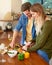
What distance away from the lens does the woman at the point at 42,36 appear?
2322 millimetres

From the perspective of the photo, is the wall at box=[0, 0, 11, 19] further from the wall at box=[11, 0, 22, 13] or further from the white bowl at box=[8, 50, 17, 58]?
the white bowl at box=[8, 50, 17, 58]

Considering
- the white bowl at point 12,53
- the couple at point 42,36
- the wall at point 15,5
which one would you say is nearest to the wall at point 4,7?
the wall at point 15,5

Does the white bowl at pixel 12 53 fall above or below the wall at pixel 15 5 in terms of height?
below

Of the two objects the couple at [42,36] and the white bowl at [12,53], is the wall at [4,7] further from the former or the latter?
the white bowl at [12,53]

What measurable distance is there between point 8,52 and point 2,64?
0.98ft

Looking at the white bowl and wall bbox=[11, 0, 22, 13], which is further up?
wall bbox=[11, 0, 22, 13]

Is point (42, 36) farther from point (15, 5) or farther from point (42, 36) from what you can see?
point (15, 5)

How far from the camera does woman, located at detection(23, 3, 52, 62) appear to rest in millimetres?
2322

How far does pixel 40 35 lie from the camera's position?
94.0 inches

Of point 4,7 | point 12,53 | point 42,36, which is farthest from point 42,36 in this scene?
point 4,7

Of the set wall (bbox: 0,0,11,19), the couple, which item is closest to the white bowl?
the couple

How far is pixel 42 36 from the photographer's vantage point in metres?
2.34

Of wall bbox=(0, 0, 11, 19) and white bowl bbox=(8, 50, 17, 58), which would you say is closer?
white bowl bbox=(8, 50, 17, 58)

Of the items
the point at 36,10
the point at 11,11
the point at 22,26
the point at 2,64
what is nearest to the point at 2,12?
the point at 11,11
